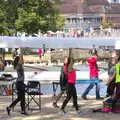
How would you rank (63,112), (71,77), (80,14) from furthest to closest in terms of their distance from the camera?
(80,14) < (63,112) < (71,77)

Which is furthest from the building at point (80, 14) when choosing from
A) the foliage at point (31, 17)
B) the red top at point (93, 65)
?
the red top at point (93, 65)

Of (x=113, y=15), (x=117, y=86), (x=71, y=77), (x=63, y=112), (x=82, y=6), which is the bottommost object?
(x=113, y=15)

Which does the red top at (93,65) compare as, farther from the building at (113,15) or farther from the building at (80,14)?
the building at (113,15)

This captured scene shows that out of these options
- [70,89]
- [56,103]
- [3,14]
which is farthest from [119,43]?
[3,14]

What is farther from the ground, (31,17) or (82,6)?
(31,17)

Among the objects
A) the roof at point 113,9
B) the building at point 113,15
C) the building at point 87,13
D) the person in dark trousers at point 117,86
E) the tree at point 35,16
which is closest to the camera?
the person in dark trousers at point 117,86

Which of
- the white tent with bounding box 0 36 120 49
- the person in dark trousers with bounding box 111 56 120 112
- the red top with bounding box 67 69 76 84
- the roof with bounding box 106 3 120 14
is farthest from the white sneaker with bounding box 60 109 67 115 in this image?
the roof with bounding box 106 3 120 14

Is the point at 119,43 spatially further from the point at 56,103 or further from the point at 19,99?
the point at 19,99

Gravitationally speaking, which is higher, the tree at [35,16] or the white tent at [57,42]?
the white tent at [57,42]

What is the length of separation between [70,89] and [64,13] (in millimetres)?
144607

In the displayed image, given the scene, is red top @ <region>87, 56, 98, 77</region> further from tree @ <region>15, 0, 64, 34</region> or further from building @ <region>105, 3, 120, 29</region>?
building @ <region>105, 3, 120, 29</region>

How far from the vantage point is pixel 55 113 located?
643 inches

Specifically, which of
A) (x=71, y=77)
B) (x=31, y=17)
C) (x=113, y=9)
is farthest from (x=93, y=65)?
(x=113, y=9)

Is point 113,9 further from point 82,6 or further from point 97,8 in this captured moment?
point 82,6
